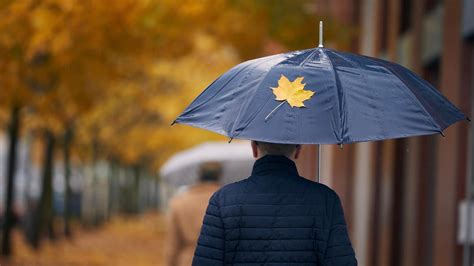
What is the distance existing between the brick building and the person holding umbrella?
3.10 metres

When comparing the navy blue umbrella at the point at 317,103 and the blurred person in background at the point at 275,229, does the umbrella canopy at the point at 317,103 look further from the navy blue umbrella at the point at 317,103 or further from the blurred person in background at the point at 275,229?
the blurred person in background at the point at 275,229

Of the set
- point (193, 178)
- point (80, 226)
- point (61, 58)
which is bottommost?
point (80, 226)

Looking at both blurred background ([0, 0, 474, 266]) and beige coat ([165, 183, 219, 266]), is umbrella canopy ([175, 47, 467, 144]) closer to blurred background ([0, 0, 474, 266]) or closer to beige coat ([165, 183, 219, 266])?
blurred background ([0, 0, 474, 266])

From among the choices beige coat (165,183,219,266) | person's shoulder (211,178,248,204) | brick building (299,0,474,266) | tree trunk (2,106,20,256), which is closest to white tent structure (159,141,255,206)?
brick building (299,0,474,266)

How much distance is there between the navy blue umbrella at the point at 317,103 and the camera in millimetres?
4846

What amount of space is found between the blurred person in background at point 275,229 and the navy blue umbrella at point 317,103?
0.25 meters

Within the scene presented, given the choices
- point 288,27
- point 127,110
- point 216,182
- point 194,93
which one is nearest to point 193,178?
point 288,27

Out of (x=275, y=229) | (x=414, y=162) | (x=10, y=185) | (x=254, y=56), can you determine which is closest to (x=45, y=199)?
(x=10, y=185)

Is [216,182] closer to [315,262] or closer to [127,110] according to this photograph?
[315,262]

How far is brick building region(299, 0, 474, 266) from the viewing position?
36.2 ft

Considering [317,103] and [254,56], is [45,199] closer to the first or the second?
[254,56]

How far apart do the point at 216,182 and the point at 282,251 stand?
14.5ft

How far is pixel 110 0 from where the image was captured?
12883 millimetres

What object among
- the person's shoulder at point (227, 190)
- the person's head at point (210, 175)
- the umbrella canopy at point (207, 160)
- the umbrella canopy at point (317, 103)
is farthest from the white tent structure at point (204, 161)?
the person's shoulder at point (227, 190)
